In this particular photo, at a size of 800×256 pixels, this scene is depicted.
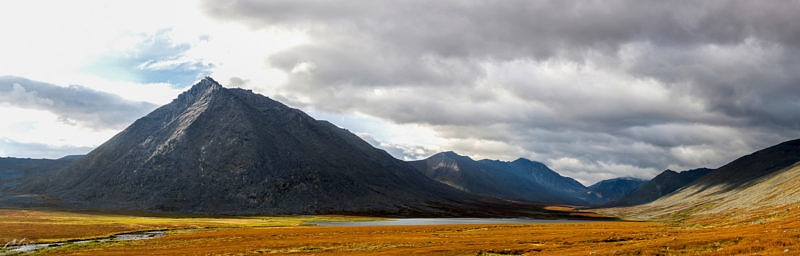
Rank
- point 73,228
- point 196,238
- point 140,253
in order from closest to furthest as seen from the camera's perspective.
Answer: point 140,253 < point 196,238 < point 73,228

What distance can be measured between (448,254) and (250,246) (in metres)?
38.7

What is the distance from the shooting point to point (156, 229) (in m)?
125

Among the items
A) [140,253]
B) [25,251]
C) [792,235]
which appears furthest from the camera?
[25,251]

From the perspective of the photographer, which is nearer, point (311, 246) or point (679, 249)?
point (679, 249)

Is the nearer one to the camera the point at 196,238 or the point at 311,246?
the point at 311,246

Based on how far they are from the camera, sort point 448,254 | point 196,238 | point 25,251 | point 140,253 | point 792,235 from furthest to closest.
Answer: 1. point 196,238
2. point 25,251
3. point 140,253
4. point 448,254
5. point 792,235

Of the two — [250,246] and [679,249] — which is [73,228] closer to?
[250,246]

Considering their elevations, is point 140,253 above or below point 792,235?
below

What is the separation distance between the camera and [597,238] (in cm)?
6900

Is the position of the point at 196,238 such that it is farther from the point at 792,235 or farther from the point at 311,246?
the point at 792,235

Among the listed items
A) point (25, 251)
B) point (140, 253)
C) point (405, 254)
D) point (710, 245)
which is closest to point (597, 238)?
point (710, 245)

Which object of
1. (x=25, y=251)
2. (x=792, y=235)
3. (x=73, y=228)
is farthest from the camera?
(x=73, y=228)

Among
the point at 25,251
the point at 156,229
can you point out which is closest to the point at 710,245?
the point at 25,251

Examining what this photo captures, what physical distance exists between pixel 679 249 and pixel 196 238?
88.7m
